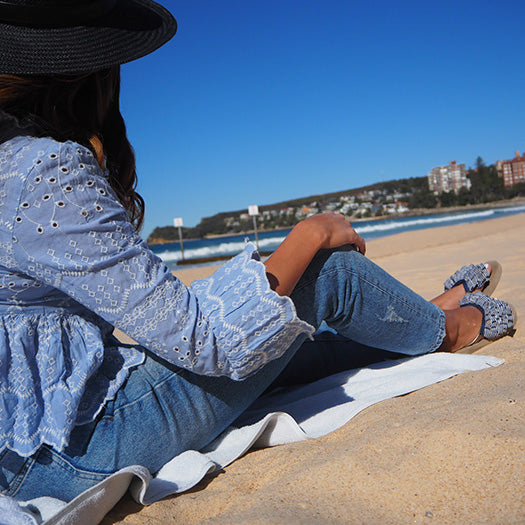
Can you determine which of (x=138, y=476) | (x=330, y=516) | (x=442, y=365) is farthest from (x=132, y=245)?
(x=442, y=365)

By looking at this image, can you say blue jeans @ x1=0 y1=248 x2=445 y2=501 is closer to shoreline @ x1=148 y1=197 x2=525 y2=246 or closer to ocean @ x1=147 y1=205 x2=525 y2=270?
ocean @ x1=147 y1=205 x2=525 y2=270

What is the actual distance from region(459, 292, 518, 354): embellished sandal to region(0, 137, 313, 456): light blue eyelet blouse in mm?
1052

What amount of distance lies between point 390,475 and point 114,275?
25.1 inches

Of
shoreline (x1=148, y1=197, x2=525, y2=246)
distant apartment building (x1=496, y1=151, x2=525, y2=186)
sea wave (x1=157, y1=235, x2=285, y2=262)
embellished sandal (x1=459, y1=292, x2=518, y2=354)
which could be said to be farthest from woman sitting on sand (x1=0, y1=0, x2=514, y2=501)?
distant apartment building (x1=496, y1=151, x2=525, y2=186)

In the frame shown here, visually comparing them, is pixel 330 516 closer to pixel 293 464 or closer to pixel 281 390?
pixel 293 464

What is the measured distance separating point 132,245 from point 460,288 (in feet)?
4.83

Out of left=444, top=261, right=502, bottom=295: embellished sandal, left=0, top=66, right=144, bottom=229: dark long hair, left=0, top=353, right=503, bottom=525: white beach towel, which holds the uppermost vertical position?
left=0, top=66, right=144, bottom=229: dark long hair

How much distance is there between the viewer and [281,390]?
169 centimetres

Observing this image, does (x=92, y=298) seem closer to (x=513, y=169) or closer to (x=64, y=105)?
(x=64, y=105)

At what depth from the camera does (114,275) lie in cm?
89

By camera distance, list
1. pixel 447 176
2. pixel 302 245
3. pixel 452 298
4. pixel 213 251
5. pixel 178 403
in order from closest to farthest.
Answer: pixel 178 403 < pixel 302 245 < pixel 452 298 < pixel 213 251 < pixel 447 176

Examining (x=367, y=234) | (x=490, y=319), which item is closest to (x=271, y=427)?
(x=490, y=319)

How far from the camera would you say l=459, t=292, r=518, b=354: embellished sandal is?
1816 mm

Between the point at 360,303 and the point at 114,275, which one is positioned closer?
the point at 114,275
